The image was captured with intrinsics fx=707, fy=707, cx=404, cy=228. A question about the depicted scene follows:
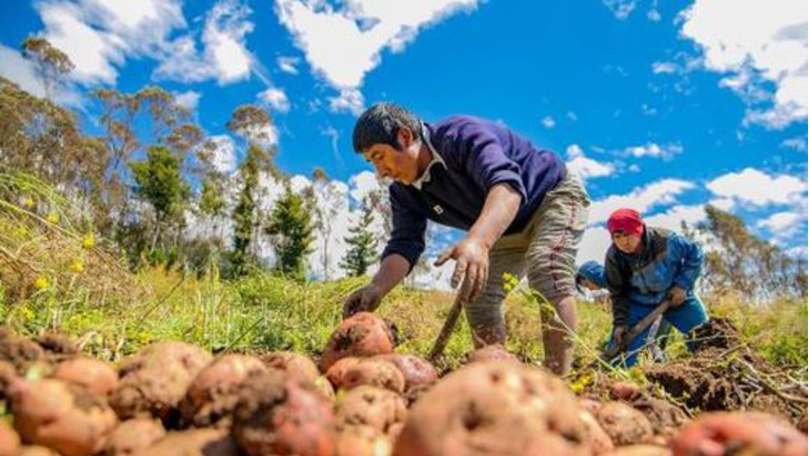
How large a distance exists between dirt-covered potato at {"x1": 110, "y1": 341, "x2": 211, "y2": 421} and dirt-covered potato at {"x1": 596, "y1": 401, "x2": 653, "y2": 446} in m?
0.84

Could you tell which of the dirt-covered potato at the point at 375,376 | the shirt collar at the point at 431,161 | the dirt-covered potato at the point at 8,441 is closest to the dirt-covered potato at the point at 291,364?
the dirt-covered potato at the point at 375,376

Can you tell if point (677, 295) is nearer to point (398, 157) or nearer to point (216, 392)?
point (398, 157)

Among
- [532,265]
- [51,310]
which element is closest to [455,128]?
[532,265]

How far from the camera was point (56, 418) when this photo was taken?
3.89 ft

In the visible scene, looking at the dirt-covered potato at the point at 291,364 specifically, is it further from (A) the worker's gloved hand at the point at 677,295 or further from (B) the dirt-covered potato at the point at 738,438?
(A) the worker's gloved hand at the point at 677,295

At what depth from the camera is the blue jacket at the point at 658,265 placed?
21.0 feet

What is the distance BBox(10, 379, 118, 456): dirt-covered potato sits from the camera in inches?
46.5

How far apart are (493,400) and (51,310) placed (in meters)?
2.79

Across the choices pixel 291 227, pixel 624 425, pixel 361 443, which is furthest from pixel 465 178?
pixel 291 227

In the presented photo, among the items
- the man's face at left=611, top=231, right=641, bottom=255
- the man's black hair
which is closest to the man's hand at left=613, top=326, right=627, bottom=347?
the man's face at left=611, top=231, right=641, bottom=255

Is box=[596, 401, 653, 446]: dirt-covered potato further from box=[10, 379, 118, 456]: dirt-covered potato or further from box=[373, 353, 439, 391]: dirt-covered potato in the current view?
box=[10, 379, 118, 456]: dirt-covered potato

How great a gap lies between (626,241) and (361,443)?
218 inches

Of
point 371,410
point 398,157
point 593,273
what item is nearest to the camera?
point 371,410

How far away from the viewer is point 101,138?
38688 millimetres
